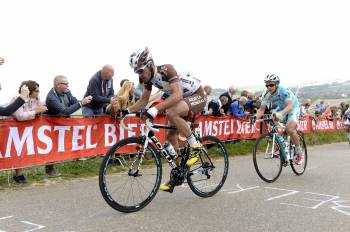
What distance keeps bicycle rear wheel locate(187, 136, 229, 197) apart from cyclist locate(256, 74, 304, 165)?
196 cm

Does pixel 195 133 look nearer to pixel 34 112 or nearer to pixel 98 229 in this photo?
pixel 98 229

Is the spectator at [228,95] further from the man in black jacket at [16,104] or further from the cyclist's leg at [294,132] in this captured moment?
the man in black jacket at [16,104]

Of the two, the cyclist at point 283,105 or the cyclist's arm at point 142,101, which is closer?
the cyclist's arm at point 142,101

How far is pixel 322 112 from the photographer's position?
899 inches

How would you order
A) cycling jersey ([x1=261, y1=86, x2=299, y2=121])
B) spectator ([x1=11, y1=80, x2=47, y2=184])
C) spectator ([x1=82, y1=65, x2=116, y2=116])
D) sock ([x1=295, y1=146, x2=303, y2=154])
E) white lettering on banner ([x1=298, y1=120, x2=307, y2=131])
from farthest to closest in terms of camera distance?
white lettering on banner ([x1=298, y1=120, x2=307, y2=131]) < spectator ([x1=82, y1=65, x2=116, y2=116]) < sock ([x1=295, y1=146, x2=303, y2=154]) < cycling jersey ([x1=261, y1=86, x2=299, y2=121]) < spectator ([x1=11, y1=80, x2=47, y2=184])

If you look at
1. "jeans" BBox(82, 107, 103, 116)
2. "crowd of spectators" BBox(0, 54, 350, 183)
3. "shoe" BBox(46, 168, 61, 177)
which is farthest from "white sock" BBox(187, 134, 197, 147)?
"jeans" BBox(82, 107, 103, 116)

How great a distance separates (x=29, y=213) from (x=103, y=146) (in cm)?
373

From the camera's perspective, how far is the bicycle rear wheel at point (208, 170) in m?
6.12

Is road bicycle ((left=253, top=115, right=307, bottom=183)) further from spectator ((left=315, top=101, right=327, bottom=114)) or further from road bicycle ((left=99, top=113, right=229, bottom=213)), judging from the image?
spectator ((left=315, top=101, right=327, bottom=114))

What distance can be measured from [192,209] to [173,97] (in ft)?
4.92

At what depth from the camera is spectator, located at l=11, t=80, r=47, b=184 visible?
7.22 m

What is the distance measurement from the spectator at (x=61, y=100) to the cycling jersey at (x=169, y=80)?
9.81ft

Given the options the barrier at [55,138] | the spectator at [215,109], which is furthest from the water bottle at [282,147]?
the spectator at [215,109]

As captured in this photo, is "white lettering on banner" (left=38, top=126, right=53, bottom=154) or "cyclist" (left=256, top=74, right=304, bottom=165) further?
"cyclist" (left=256, top=74, right=304, bottom=165)
